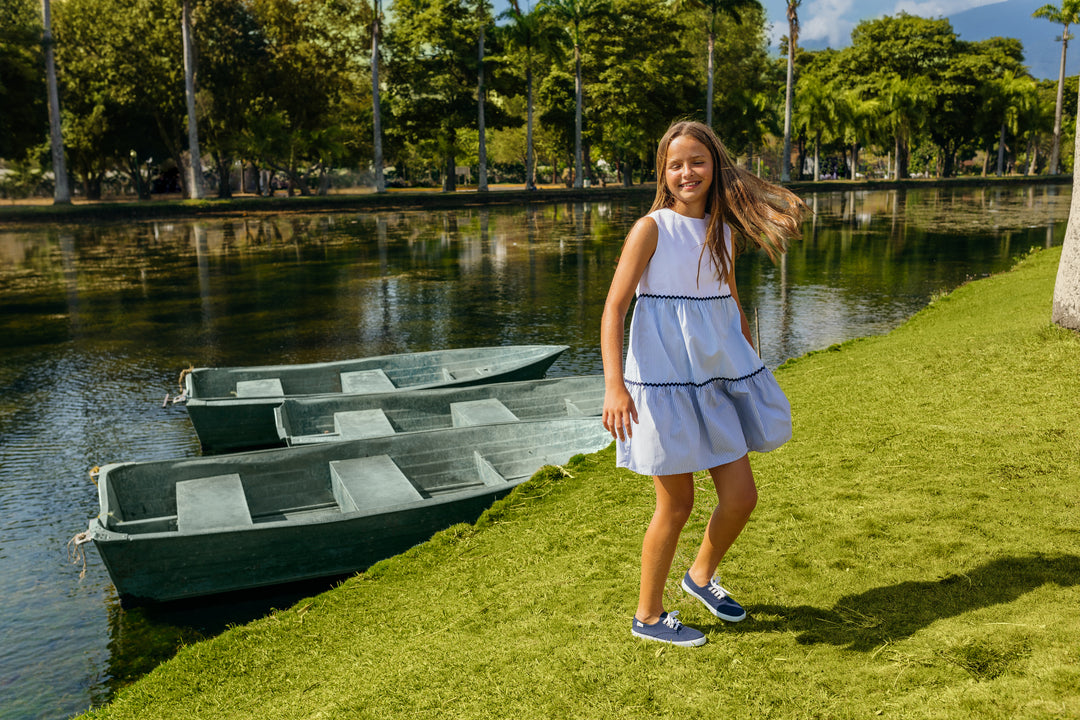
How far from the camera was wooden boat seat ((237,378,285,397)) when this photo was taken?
35.4ft

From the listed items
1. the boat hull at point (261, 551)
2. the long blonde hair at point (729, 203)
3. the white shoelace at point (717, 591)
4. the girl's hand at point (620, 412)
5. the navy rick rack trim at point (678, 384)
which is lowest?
the boat hull at point (261, 551)

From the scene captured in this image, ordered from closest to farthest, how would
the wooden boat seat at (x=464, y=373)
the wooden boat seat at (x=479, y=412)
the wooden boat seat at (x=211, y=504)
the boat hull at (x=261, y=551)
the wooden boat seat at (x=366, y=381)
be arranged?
the boat hull at (x=261, y=551)
the wooden boat seat at (x=211, y=504)
the wooden boat seat at (x=479, y=412)
the wooden boat seat at (x=366, y=381)
the wooden boat seat at (x=464, y=373)

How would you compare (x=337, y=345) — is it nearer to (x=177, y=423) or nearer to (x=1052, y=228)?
(x=177, y=423)

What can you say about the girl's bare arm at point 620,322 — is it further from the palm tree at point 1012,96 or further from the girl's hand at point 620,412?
the palm tree at point 1012,96

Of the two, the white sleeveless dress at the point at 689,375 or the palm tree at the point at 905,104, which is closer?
the white sleeveless dress at the point at 689,375

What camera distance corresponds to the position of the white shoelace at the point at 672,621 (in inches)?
157

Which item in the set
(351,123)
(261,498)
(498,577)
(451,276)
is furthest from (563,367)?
(351,123)

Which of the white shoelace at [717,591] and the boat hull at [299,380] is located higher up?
the white shoelace at [717,591]

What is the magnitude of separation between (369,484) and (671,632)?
4217 mm

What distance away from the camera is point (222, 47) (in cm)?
5716

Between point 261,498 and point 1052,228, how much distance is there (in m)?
34.1

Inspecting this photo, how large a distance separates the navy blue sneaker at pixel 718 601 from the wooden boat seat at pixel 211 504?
3962mm

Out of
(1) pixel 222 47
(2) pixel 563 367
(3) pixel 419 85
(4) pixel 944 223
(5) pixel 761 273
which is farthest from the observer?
(3) pixel 419 85

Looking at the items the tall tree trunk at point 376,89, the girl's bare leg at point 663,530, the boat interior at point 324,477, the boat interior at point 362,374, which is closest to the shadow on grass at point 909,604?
the girl's bare leg at point 663,530
